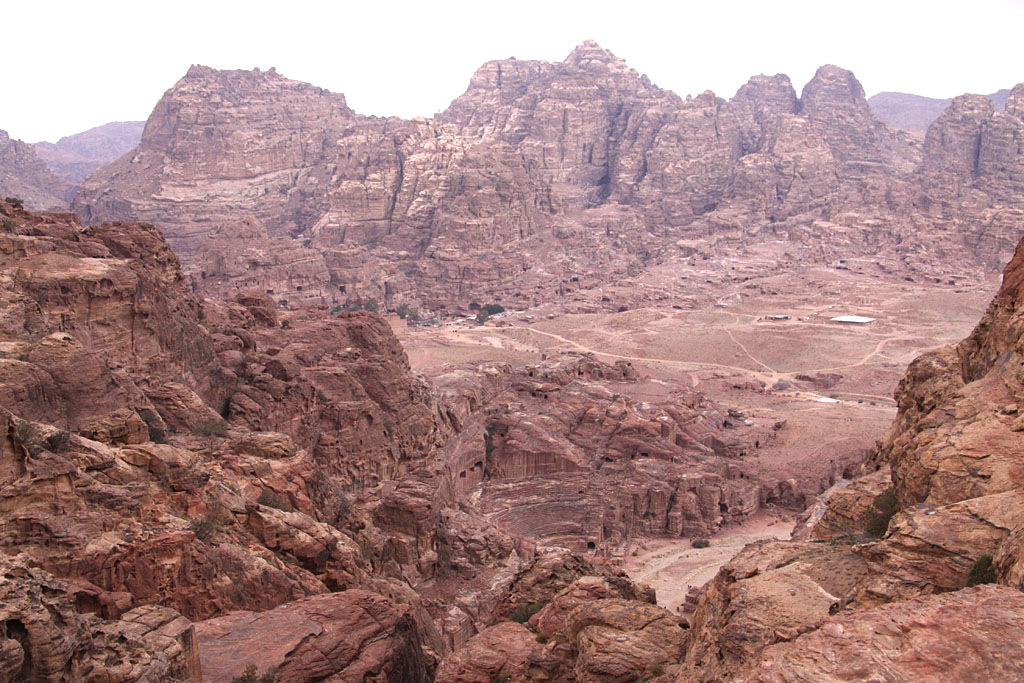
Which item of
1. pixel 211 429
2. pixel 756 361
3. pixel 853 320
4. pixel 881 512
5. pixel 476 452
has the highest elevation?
pixel 211 429

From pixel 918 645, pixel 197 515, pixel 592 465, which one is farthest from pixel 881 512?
pixel 592 465

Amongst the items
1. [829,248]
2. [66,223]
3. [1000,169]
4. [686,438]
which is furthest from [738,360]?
[1000,169]

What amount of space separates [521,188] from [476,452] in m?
70.8

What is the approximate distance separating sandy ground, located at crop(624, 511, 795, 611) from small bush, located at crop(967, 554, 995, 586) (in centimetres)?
1773

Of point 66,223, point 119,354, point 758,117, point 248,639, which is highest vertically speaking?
point 758,117

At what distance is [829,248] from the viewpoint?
9856 cm

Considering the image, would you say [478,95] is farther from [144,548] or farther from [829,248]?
[144,548]

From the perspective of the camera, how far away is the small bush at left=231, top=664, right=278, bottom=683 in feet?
32.9

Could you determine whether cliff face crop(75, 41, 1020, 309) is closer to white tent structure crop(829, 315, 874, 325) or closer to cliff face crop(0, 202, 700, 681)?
white tent structure crop(829, 315, 874, 325)

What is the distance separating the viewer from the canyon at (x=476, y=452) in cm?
870

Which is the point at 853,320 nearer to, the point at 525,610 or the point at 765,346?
the point at 765,346

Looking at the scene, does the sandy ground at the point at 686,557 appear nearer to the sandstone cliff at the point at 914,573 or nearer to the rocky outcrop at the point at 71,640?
the sandstone cliff at the point at 914,573

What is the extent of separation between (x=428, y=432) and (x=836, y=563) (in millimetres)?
18912

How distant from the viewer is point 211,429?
1700 centimetres
